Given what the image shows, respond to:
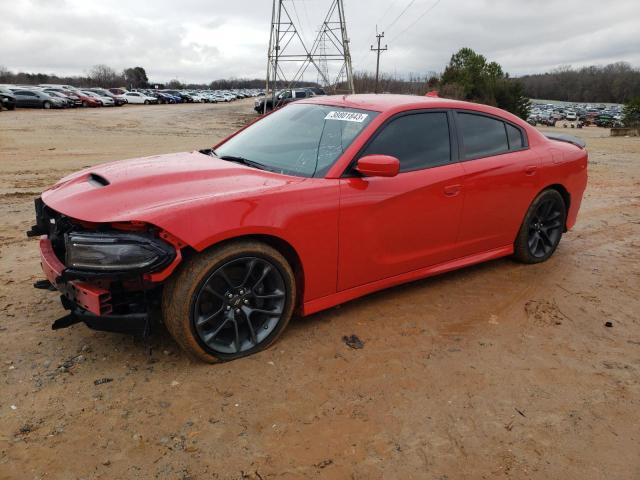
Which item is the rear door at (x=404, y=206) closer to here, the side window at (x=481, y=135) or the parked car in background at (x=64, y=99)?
the side window at (x=481, y=135)

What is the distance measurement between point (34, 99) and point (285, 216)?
40.7m

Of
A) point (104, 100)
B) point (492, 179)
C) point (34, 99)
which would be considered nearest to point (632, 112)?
point (104, 100)

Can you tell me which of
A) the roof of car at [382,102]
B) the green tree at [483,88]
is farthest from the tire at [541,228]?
the green tree at [483,88]

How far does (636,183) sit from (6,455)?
10.4 m

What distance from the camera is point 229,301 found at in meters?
2.96

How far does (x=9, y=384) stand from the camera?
2.76 meters

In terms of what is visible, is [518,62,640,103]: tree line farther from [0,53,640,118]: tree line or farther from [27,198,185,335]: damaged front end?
[27,198,185,335]: damaged front end

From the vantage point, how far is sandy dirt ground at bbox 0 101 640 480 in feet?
7.51

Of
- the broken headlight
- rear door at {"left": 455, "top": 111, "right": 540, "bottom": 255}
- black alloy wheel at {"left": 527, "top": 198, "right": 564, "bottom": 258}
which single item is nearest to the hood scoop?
the broken headlight

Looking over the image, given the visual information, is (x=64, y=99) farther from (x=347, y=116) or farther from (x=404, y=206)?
(x=404, y=206)

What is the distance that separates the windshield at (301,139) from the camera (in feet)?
11.2

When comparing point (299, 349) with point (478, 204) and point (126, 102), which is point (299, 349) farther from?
point (126, 102)

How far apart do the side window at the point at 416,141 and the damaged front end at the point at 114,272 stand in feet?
5.13

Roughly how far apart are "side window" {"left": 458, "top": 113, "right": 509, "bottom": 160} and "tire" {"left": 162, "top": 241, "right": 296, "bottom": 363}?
Result: 6.44ft
